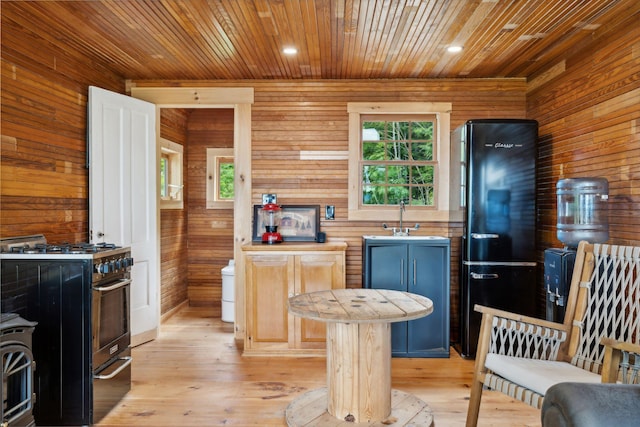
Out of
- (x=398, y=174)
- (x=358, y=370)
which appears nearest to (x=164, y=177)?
(x=398, y=174)

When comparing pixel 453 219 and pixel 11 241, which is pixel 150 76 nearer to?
pixel 11 241

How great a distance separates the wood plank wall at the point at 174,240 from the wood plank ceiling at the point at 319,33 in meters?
0.95

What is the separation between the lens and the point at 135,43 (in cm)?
349

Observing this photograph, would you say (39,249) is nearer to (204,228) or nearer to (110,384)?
(110,384)

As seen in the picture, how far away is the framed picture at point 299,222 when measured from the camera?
442cm

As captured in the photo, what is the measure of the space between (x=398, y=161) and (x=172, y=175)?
2.78 meters

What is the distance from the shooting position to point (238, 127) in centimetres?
441

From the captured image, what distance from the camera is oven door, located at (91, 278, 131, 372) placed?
263 centimetres

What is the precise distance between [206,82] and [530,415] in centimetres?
396

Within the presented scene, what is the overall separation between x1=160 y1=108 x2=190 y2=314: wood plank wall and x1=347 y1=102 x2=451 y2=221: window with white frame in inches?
84.9

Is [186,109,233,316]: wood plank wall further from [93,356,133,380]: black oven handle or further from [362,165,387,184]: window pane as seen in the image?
[93,356,133,380]: black oven handle

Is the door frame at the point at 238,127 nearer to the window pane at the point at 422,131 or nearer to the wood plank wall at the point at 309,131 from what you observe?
the wood plank wall at the point at 309,131

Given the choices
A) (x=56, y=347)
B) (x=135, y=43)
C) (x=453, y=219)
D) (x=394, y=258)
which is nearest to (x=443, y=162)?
(x=453, y=219)

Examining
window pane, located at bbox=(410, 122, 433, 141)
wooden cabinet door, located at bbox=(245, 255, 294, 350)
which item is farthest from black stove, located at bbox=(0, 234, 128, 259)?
window pane, located at bbox=(410, 122, 433, 141)
